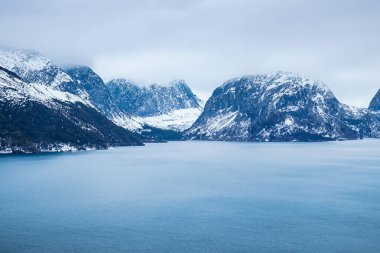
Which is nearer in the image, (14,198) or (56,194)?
(14,198)

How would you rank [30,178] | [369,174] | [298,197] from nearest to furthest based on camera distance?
[298,197], [30,178], [369,174]

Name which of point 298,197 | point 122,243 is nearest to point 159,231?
point 122,243

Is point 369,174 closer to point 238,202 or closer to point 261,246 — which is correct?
point 238,202

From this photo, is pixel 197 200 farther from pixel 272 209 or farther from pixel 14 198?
pixel 14 198

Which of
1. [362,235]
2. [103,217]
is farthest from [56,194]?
[362,235]

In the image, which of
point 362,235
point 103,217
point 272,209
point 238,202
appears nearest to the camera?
point 362,235

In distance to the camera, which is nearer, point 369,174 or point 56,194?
point 56,194

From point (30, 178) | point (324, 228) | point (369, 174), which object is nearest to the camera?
point (324, 228)

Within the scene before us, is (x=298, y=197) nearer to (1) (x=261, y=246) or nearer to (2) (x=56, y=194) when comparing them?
(1) (x=261, y=246)

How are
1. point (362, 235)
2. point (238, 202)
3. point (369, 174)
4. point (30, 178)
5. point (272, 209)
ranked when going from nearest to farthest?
point (362, 235) → point (272, 209) → point (238, 202) → point (30, 178) → point (369, 174)
